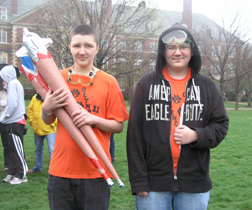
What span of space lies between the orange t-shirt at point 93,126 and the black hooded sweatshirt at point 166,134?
0.19m

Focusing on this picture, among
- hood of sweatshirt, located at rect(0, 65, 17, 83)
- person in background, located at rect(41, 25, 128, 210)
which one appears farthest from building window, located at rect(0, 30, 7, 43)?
person in background, located at rect(41, 25, 128, 210)

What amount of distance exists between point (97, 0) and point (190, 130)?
1146 centimetres

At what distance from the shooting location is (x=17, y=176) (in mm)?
5973

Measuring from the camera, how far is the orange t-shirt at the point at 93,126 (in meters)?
2.50

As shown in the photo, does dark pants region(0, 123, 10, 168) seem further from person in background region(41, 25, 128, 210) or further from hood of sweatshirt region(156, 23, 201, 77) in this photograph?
hood of sweatshirt region(156, 23, 201, 77)

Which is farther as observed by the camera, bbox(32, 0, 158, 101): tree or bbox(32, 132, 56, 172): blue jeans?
bbox(32, 0, 158, 101): tree

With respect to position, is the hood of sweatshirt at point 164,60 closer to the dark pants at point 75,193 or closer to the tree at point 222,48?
the dark pants at point 75,193

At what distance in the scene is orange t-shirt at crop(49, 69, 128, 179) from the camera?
250 centimetres

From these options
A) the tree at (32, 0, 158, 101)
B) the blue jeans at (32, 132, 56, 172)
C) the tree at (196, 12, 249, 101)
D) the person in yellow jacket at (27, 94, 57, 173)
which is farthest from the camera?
the tree at (196, 12, 249, 101)

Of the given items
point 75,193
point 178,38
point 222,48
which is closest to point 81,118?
point 75,193

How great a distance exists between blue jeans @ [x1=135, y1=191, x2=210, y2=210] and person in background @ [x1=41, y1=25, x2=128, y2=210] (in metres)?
0.37

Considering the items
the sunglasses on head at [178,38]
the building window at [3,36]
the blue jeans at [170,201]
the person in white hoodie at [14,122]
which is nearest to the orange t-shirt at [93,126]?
the blue jeans at [170,201]

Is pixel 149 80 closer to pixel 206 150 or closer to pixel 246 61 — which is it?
pixel 206 150

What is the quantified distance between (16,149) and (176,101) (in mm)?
4317
